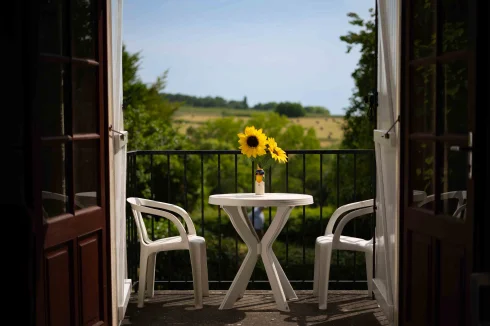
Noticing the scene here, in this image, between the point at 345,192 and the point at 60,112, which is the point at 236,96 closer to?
the point at 345,192

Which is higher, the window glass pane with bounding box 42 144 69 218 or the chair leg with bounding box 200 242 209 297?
the window glass pane with bounding box 42 144 69 218

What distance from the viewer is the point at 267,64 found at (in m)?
20.4

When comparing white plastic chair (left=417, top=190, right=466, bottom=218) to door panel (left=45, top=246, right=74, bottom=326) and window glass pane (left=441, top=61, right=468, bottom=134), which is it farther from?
door panel (left=45, top=246, right=74, bottom=326)

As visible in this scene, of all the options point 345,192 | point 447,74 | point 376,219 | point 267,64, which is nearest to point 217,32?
point 267,64

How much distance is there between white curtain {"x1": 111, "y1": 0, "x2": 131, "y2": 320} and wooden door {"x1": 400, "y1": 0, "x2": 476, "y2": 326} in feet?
5.46

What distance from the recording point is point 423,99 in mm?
3684

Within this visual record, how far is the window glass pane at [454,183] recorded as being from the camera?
10.1ft

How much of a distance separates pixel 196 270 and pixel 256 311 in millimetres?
528

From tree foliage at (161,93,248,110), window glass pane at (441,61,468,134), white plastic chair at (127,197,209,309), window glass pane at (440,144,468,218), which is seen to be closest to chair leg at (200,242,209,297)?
white plastic chair at (127,197,209,309)

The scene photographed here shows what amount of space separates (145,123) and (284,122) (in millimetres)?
7101

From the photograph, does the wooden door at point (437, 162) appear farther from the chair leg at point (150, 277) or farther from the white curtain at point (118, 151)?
the chair leg at point (150, 277)

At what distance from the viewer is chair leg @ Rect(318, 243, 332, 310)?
17.1 feet

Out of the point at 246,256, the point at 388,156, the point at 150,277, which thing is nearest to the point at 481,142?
the point at 388,156

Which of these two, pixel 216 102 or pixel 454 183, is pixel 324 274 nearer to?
pixel 454 183
